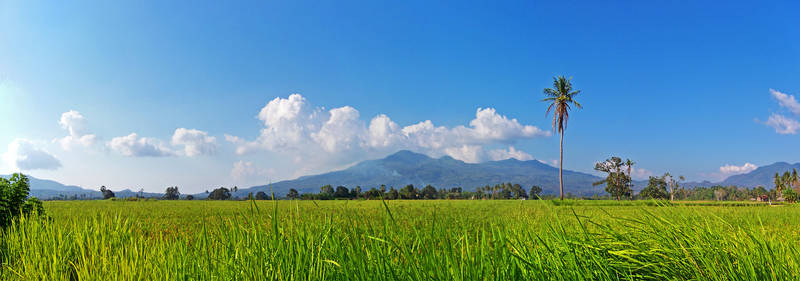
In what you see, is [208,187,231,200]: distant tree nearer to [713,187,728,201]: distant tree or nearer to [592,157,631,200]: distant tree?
[592,157,631,200]: distant tree

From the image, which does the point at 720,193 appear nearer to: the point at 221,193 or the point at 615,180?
the point at 615,180

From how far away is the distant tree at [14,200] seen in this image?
7.64 meters

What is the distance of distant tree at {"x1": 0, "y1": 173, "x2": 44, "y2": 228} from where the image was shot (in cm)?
764

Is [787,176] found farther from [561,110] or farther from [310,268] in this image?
[310,268]

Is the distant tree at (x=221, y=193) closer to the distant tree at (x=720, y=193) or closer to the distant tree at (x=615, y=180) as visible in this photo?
the distant tree at (x=615, y=180)

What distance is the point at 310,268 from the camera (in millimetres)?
2723

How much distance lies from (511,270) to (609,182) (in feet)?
362

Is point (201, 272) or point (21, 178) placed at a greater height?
point (21, 178)

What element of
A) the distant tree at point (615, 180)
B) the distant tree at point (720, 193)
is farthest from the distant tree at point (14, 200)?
the distant tree at point (720, 193)

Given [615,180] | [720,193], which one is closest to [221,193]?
[615,180]

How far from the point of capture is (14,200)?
790 centimetres

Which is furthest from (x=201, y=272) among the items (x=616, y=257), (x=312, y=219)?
(x=616, y=257)

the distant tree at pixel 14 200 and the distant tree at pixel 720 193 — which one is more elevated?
the distant tree at pixel 14 200

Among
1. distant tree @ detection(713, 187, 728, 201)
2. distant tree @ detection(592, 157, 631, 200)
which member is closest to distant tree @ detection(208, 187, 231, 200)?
distant tree @ detection(592, 157, 631, 200)
